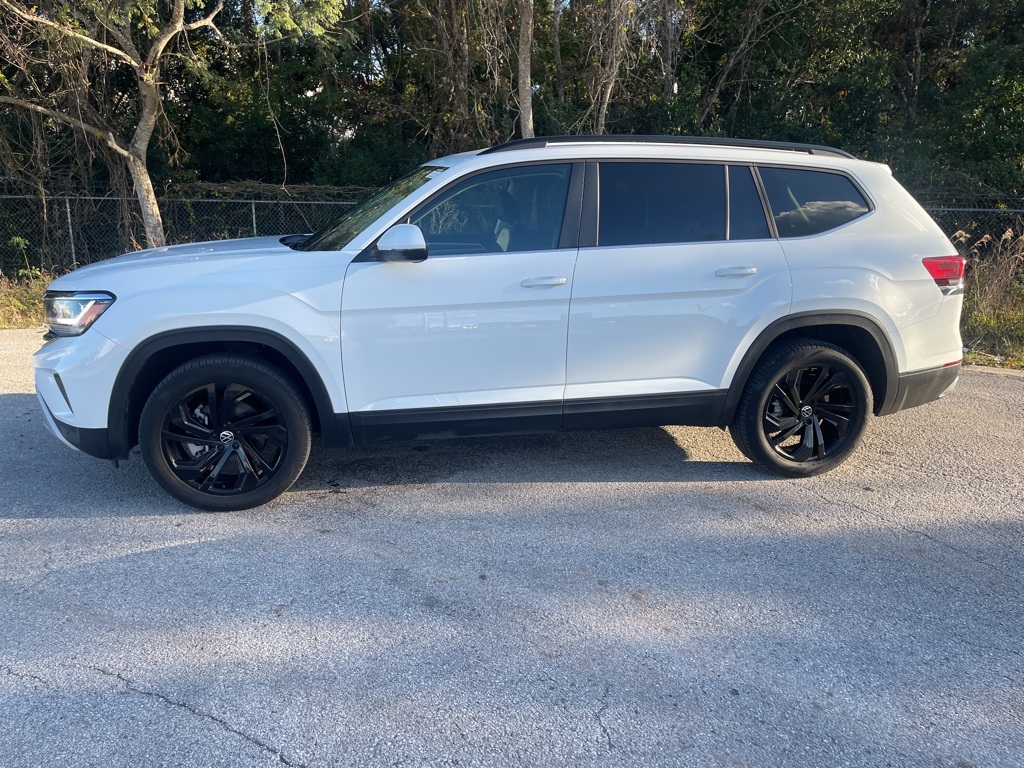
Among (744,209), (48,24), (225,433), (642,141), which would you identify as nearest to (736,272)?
(744,209)

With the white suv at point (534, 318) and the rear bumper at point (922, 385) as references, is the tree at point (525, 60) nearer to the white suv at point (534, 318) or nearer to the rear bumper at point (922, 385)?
the white suv at point (534, 318)

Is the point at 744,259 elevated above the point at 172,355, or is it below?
above

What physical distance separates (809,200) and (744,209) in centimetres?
44

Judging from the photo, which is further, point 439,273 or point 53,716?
point 439,273

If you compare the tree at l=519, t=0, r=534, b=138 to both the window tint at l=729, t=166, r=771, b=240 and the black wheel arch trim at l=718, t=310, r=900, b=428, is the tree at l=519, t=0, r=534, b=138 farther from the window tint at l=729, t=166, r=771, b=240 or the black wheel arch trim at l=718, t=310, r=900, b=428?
the black wheel arch trim at l=718, t=310, r=900, b=428

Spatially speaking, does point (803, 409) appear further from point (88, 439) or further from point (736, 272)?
point (88, 439)

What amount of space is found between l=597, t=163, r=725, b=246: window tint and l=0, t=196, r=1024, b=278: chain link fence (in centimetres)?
998

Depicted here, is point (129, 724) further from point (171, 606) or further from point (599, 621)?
point (599, 621)

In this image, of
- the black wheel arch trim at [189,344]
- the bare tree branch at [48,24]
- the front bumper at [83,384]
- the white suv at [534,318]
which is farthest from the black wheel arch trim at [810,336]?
the bare tree branch at [48,24]

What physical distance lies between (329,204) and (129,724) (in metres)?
12.1

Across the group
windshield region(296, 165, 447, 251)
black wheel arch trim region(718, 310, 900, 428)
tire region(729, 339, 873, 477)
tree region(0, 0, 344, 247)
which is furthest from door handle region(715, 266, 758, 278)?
tree region(0, 0, 344, 247)

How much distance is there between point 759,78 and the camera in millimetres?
14383

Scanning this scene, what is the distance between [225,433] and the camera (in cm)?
421

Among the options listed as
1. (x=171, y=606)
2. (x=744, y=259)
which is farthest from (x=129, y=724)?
(x=744, y=259)
